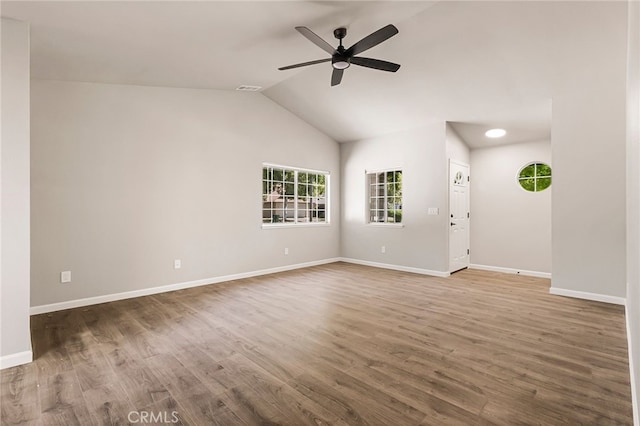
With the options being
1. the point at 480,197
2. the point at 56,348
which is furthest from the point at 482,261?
the point at 56,348

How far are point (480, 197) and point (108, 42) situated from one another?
641cm

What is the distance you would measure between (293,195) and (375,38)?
12.8 ft

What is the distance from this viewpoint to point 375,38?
9.42ft

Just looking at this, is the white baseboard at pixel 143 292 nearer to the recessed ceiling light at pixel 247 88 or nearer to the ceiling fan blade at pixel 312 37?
the recessed ceiling light at pixel 247 88

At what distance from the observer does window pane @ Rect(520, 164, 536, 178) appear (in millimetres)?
5793

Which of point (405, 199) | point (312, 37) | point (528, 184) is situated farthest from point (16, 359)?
point (528, 184)

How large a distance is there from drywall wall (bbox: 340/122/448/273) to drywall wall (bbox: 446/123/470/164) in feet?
0.68

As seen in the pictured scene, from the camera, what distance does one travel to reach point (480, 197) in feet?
21.1

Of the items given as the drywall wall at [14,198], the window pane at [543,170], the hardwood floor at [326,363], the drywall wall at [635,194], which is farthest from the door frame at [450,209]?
the drywall wall at [14,198]

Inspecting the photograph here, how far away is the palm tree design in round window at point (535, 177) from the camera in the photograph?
18.6ft

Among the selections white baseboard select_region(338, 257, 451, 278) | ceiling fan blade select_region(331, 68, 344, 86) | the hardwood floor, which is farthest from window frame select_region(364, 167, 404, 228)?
ceiling fan blade select_region(331, 68, 344, 86)

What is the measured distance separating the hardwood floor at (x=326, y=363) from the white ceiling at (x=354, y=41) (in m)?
2.75

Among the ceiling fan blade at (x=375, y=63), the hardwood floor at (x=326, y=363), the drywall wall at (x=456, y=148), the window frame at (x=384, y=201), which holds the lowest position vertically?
the hardwood floor at (x=326, y=363)

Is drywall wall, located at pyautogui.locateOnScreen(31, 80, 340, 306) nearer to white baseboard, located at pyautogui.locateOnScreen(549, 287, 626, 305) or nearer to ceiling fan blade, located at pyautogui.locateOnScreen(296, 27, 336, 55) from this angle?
ceiling fan blade, located at pyautogui.locateOnScreen(296, 27, 336, 55)
